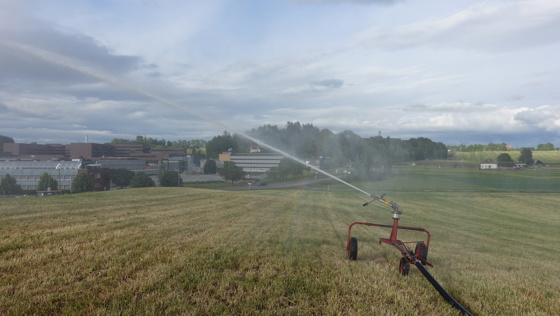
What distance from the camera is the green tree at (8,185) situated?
40375 millimetres

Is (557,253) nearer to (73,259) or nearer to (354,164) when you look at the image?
(73,259)

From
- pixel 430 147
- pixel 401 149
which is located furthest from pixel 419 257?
pixel 430 147

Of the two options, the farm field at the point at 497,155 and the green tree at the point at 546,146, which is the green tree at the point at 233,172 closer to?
the farm field at the point at 497,155

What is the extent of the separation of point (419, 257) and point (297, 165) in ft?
121

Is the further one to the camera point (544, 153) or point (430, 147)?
point (544, 153)

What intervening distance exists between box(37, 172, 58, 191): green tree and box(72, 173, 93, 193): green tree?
2.98 metres

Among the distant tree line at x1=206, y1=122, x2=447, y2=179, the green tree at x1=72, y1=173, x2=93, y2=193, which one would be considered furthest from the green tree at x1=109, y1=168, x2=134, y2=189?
the distant tree line at x1=206, y1=122, x2=447, y2=179

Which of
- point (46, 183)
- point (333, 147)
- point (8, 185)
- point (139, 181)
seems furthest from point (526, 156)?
point (8, 185)

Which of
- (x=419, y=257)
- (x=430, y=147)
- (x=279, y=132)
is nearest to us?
(x=419, y=257)

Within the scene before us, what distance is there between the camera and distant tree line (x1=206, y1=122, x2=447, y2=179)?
1056 inches

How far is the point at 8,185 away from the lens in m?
40.8

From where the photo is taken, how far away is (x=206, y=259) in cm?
710

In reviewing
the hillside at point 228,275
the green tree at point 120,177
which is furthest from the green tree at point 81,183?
the hillside at point 228,275

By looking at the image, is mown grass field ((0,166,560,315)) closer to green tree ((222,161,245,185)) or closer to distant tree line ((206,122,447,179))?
distant tree line ((206,122,447,179))
